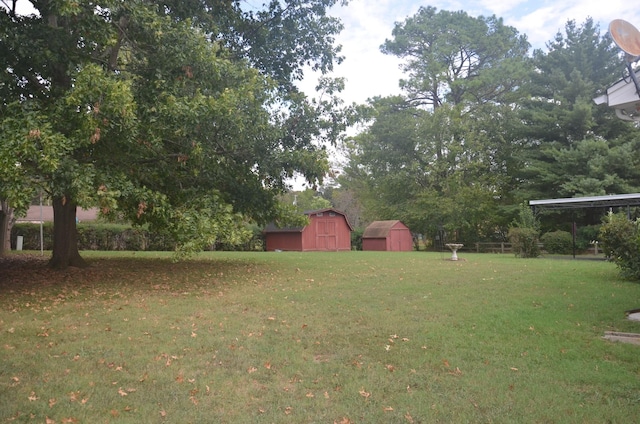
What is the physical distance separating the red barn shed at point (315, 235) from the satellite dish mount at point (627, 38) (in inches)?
1051

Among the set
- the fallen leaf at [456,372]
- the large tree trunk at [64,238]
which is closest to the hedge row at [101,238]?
the large tree trunk at [64,238]

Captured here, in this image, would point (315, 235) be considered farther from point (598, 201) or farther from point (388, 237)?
point (598, 201)

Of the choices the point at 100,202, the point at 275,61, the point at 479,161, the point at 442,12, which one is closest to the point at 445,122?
the point at 479,161

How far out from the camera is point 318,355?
19.0 ft

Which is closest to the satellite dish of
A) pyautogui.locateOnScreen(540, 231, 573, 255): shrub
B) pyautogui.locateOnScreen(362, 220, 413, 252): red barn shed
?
pyautogui.locateOnScreen(540, 231, 573, 255): shrub

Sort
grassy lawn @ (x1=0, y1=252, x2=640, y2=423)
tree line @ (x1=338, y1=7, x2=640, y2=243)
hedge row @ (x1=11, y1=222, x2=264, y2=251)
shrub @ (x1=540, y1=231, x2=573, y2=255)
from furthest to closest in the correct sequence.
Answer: tree line @ (x1=338, y1=7, x2=640, y2=243) < hedge row @ (x1=11, y1=222, x2=264, y2=251) < shrub @ (x1=540, y1=231, x2=573, y2=255) < grassy lawn @ (x1=0, y1=252, x2=640, y2=423)

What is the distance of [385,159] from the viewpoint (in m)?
41.2

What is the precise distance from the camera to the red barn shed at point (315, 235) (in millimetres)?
32750

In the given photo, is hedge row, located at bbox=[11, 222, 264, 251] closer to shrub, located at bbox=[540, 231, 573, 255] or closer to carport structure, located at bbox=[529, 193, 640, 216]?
carport structure, located at bbox=[529, 193, 640, 216]

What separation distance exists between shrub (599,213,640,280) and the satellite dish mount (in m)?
6.84

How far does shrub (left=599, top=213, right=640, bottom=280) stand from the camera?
11.8 m

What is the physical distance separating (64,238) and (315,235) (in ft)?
69.1

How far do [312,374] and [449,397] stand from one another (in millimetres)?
1462

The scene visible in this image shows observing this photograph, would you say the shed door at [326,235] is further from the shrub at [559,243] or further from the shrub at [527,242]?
the shrub at [527,242]
